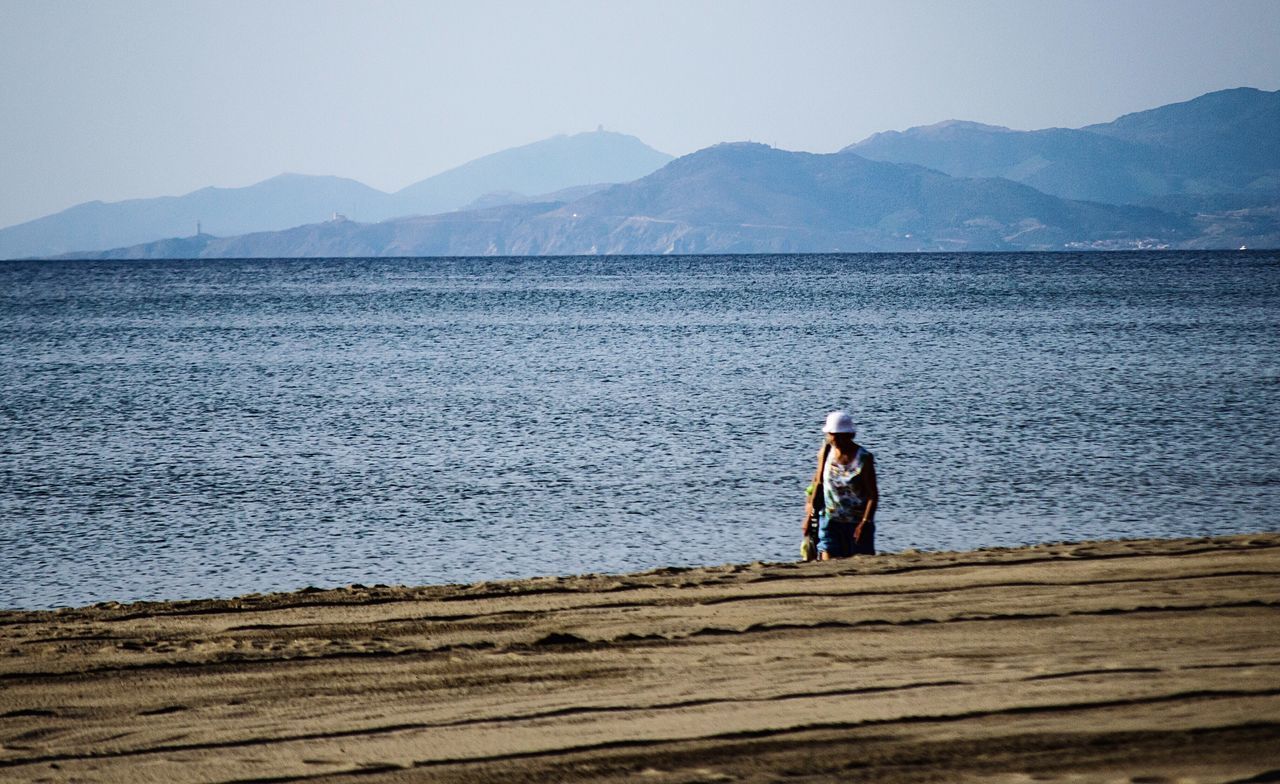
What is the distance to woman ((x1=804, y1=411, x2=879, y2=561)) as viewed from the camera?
982cm

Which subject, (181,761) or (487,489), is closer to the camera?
(181,761)

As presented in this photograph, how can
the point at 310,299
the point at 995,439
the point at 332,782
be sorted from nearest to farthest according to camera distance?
the point at 332,782 → the point at 995,439 → the point at 310,299

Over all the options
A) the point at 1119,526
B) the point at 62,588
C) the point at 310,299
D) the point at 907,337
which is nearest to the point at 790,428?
the point at 1119,526

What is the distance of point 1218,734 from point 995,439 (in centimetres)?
1929

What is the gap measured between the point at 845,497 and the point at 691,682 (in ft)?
13.7

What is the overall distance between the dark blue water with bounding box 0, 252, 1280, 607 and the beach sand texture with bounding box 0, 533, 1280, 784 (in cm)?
625

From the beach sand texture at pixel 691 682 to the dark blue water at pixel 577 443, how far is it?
625cm

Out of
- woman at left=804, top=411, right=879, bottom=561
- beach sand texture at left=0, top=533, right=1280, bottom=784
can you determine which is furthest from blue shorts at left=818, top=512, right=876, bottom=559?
beach sand texture at left=0, top=533, right=1280, bottom=784

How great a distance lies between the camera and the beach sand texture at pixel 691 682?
5.01 m

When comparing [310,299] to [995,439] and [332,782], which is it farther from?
[332,782]

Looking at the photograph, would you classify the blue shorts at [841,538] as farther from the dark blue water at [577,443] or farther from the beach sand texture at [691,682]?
the dark blue water at [577,443]

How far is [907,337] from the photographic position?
53438 mm

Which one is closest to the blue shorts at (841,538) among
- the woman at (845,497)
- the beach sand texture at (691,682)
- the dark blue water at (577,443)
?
the woman at (845,497)

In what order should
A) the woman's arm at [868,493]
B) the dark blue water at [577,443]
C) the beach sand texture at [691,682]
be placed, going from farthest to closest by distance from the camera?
the dark blue water at [577,443] < the woman's arm at [868,493] < the beach sand texture at [691,682]
